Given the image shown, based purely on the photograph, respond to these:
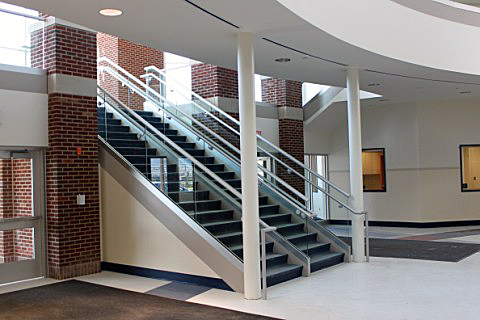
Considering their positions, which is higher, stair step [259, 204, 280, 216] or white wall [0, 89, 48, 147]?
white wall [0, 89, 48, 147]

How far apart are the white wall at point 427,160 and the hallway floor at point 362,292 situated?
566 cm

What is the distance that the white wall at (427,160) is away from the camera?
1503cm

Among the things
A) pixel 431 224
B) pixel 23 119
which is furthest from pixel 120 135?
pixel 431 224

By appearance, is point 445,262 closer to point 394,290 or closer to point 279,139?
point 394,290

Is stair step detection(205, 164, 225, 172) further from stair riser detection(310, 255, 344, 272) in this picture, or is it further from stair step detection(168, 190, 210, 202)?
stair riser detection(310, 255, 344, 272)

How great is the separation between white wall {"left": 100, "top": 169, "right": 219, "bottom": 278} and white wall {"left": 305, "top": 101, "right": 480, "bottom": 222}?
29.9ft

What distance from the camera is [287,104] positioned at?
47.2ft

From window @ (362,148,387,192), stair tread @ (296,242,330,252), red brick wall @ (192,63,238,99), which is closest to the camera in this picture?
stair tread @ (296,242,330,252)

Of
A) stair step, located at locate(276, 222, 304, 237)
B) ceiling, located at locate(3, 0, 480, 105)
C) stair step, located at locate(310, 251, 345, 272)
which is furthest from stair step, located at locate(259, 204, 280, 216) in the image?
ceiling, located at locate(3, 0, 480, 105)

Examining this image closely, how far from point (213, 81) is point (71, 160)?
466 cm

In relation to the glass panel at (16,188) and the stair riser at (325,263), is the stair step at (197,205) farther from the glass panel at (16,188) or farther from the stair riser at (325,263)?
the glass panel at (16,188)

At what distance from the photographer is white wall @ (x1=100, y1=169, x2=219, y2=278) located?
7.98 meters

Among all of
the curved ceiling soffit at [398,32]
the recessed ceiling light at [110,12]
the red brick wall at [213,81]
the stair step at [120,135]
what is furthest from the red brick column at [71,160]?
the curved ceiling soffit at [398,32]

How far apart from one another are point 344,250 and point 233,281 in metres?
2.99
